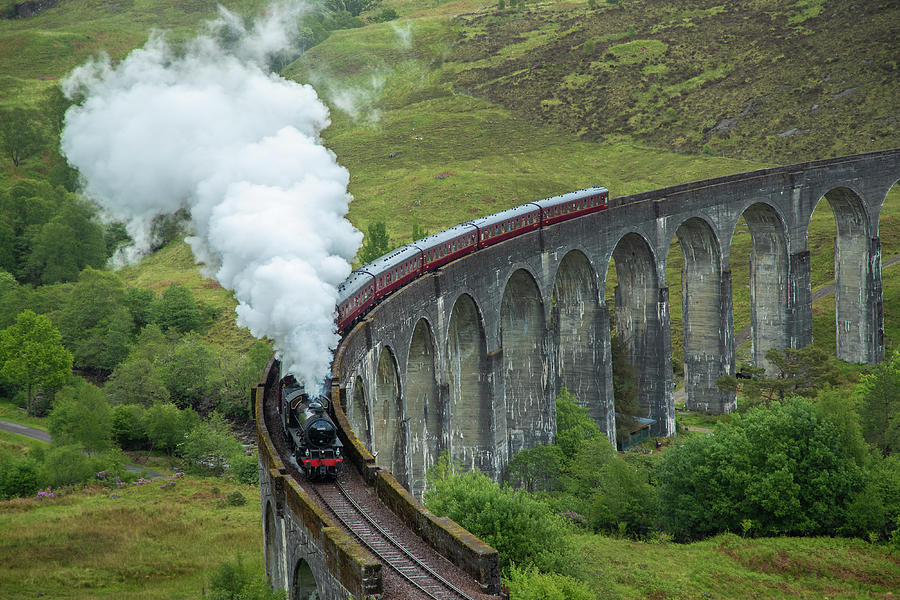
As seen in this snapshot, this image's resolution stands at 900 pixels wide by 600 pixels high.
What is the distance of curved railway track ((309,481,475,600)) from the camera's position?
74.0 ft

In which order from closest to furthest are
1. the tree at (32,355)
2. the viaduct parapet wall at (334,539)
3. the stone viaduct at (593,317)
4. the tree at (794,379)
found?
the viaduct parapet wall at (334,539) < the stone viaduct at (593,317) < the tree at (794,379) < the tree at (32,355)

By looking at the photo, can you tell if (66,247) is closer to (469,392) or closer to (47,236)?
(47,236)

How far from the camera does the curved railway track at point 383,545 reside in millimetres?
22562

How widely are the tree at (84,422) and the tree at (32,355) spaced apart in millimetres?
9427

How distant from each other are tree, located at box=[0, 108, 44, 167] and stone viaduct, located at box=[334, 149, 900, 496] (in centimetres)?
8962

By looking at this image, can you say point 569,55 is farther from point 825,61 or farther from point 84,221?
point 84,221

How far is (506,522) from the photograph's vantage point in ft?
104

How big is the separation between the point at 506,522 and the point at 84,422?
3931cm

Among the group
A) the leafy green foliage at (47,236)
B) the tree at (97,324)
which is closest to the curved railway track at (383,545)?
the tree at (97,324)

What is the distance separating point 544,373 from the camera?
2247 inches

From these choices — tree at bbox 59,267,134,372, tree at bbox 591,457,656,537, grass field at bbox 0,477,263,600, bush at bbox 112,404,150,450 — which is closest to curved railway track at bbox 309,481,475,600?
grass field at bbox 0,477,263,600

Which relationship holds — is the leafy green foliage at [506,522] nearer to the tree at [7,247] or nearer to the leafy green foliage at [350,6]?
the tree at [7,247]

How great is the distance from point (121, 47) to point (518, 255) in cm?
11401

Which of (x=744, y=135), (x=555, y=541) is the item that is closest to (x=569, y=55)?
(x=744, y=135)
